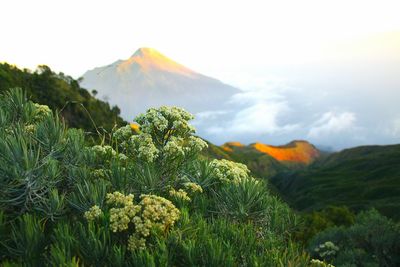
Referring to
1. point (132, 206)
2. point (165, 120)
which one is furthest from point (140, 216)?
point (165, 120)

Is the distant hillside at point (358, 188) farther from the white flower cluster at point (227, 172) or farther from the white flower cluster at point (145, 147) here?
the white flower cluster at point (145, 147)

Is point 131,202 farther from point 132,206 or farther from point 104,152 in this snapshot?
point 104,152

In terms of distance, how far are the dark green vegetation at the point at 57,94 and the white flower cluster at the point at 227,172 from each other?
99.5 m

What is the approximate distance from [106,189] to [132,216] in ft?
4.64

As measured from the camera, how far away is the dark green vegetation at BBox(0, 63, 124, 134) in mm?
111875

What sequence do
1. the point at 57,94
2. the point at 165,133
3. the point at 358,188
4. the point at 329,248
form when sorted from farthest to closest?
1. the point at 358,188
2. the point at 57,94
3. the point at 329,248
4. the point at 165,133

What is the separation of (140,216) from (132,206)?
0.28 metres

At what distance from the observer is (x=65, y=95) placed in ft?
403

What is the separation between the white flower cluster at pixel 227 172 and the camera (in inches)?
386

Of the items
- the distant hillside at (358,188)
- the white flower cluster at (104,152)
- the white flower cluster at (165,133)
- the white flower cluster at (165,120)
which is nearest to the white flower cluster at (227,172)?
the white flower cluster at (165,133)

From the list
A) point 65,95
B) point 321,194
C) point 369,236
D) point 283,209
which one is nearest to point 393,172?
point 321,194

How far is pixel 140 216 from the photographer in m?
6.82

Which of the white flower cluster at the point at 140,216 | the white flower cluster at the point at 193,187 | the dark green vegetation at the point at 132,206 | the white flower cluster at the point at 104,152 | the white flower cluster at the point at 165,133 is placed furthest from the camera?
the white flower cluster at the point at 104,152

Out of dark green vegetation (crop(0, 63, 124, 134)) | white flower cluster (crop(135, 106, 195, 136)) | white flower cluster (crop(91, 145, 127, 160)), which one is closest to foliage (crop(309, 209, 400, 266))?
white flower cluster (crop(135, 106, 195, 136))
